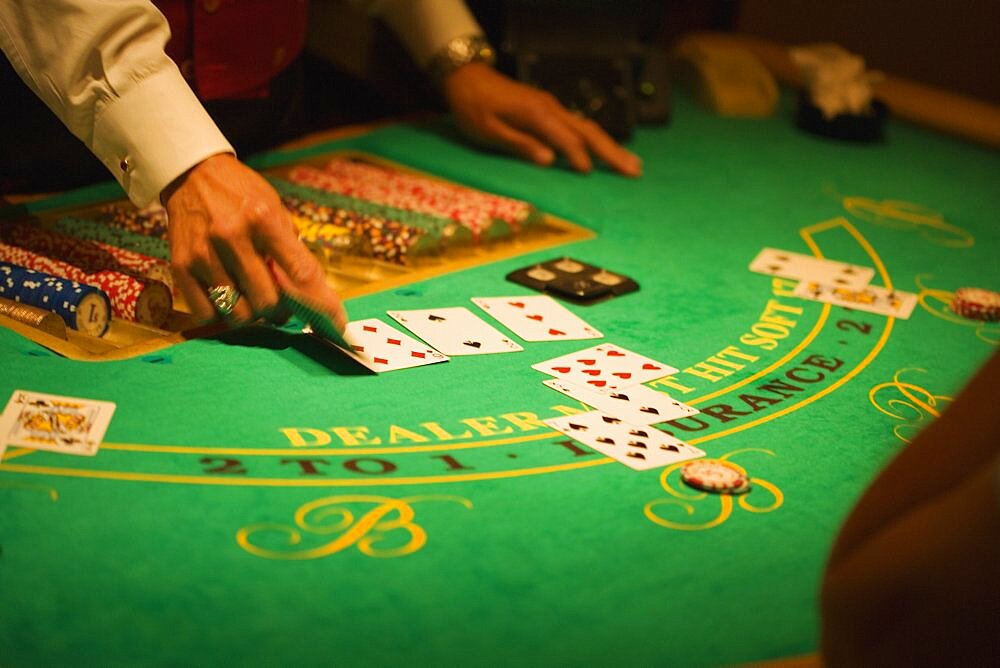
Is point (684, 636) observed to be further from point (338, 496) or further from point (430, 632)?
point (338, 496)

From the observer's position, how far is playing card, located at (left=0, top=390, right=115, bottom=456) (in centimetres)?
153

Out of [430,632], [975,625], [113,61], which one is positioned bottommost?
[430,632]

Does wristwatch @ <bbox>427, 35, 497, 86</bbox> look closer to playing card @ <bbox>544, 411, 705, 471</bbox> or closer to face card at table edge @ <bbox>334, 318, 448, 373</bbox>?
face card at table edge @ <bbox>334, 318, 448, 373</bbox>

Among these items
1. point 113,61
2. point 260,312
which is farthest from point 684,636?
point 113,61

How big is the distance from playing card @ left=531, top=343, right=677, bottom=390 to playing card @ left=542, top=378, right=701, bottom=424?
20mm

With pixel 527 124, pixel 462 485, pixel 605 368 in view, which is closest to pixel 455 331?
pixel 605 368

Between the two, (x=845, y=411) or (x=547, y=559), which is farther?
(x=845, y=411)

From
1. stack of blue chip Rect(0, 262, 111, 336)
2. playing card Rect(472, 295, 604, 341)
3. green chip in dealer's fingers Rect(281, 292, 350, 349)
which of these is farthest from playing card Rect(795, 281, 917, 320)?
stack of blue chip Rect(0, 262, 111, 336)

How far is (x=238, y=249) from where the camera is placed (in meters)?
1.83

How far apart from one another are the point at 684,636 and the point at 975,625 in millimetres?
455

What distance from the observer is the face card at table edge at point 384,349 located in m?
1.88

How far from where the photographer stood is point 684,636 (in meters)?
1.28

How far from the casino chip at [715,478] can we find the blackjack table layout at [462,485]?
0.02 meters

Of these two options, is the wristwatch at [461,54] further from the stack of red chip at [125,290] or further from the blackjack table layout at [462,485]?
the stack of red chip at [125,290]
